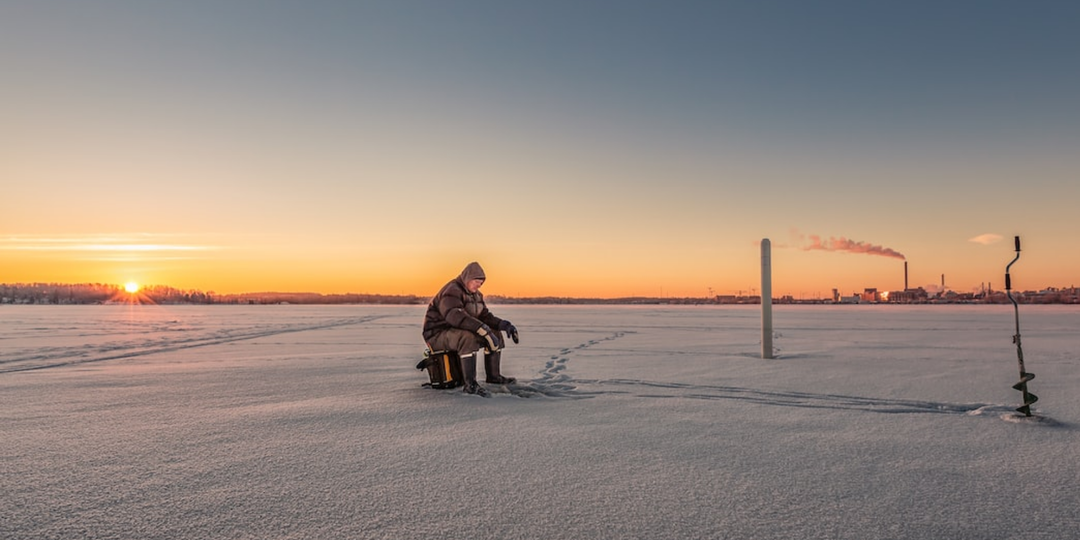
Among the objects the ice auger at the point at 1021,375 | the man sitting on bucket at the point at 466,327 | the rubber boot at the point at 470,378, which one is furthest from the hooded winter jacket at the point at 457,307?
the ice auger at the point at 1021,375

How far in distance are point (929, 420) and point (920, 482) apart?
2145 millimetres

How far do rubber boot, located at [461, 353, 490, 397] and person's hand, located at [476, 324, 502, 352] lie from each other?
0.22m

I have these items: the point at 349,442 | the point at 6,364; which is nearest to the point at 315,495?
the point at 349,442

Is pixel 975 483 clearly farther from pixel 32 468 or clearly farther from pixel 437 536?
pixel 32 468

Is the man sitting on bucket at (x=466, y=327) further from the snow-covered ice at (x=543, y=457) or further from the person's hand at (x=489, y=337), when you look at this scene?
the snow-covered ice at (x=543, y=457)

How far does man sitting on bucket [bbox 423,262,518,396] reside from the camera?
6.52 meters

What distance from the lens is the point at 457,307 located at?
6.62m

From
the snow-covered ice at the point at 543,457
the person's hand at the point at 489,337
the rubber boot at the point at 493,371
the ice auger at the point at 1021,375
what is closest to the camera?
the snow-covered ice at the point at 543,457

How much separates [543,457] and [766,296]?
7.95 meters

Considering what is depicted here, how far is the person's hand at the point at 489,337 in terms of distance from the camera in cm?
649

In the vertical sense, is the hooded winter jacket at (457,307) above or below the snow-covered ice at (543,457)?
above

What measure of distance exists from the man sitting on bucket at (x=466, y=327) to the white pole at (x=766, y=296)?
5.44 metres

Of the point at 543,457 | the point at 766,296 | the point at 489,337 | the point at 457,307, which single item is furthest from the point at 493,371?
the point at 766,296

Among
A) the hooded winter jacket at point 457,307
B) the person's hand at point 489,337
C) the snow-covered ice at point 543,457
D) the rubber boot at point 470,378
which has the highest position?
the hooded winter jacket at point 457,307
